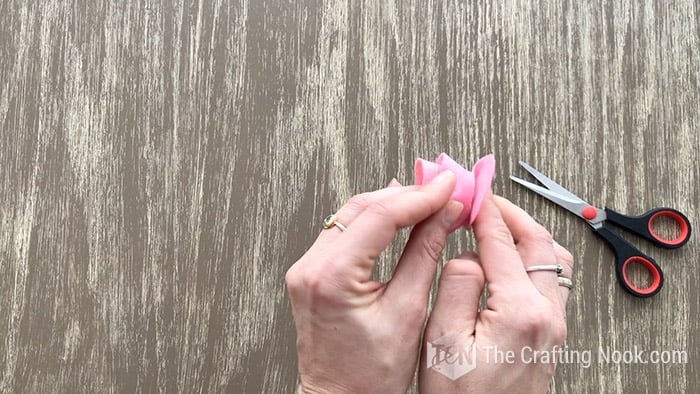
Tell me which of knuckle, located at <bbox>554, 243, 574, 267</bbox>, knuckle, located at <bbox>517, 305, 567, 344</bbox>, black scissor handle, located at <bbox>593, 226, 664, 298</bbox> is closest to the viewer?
knuckle, located at <bbox>517, 305, 567, 344</bbox>

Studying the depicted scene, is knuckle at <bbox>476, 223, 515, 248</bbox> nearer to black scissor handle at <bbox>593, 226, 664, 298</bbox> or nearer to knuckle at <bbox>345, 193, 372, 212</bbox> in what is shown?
knuckle at <bbox>345, 193, 372, 212</bbox>

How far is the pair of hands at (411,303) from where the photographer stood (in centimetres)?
44

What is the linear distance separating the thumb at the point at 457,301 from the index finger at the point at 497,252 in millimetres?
13

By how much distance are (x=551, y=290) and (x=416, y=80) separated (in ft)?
1.05

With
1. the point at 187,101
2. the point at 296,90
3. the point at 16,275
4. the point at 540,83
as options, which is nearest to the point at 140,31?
the point at 187,101

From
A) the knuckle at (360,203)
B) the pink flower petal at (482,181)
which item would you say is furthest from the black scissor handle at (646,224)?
the knuckle at (360,203)

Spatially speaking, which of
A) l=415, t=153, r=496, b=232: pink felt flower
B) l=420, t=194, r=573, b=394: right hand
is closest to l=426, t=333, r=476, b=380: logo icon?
l=420, t=194, r=573, b=394: right hand

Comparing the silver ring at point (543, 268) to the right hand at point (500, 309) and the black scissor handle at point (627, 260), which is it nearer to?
the right hand at point (500, 309)

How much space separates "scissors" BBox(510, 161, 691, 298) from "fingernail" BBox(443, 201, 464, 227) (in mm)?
206

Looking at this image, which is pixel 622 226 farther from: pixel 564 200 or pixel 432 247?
pixel 432 247

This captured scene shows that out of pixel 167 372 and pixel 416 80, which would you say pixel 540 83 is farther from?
pixel 167 372

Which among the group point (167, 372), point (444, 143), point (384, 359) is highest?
point (444, 143)

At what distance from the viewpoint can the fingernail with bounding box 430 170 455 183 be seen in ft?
1.58

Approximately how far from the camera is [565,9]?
0.70 metres
